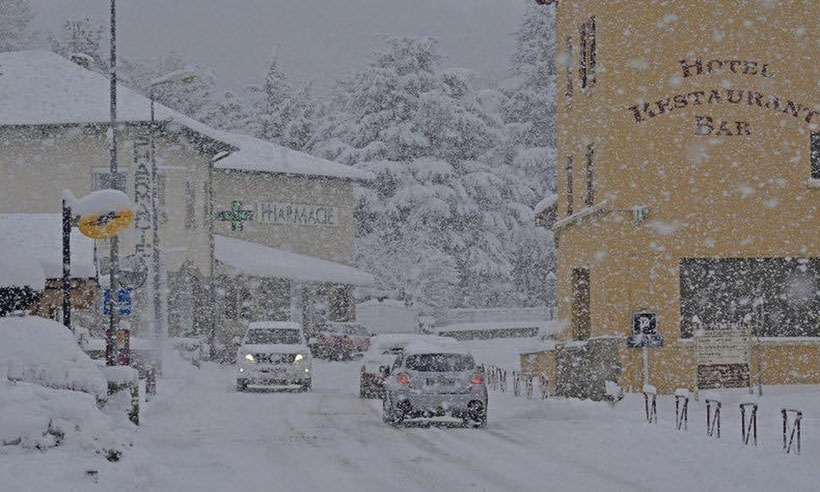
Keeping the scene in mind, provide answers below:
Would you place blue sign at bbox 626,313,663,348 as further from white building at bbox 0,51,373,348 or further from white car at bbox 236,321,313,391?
white building at bbox 0,51,373,348

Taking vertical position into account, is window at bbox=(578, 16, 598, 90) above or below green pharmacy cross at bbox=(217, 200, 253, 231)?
above

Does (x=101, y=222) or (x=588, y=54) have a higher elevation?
(x=588, y=54)

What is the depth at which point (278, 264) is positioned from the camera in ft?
178

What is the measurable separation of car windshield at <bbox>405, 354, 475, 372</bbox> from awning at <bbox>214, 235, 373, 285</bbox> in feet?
94.7

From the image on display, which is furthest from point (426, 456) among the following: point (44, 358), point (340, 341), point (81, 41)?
point (81, 41)

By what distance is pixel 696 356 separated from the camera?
993 inches

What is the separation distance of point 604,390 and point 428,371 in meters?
6.05

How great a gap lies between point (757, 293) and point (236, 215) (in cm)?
2498

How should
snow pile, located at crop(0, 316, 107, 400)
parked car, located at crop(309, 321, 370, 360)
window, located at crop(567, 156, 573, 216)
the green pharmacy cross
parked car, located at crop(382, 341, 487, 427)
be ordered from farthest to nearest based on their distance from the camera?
parked car, located at crop(309, 321, 370, 360) → the green pharmacy cross → window, located at crop(567, 156, 573, 216) → parked car, located at crop(382, 341, 487, 427) → snow pile, located at crop(0, 316, 107, 400)

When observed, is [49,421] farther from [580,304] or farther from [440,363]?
[580,304]

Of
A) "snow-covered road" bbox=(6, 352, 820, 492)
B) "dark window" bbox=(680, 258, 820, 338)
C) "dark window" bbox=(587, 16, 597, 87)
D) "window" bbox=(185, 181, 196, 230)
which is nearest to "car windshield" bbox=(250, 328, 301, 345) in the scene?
"snow-covered road" bbox=(6, 352, 820, 492)

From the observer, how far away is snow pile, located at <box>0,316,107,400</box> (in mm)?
15547

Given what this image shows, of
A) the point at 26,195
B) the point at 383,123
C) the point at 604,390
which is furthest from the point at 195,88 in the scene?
the point at 604,390

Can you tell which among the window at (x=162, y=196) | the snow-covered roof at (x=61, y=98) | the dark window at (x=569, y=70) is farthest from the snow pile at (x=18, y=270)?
the window at (x=162, y=196)
